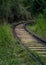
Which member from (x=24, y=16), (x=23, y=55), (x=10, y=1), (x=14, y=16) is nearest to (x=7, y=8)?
(x=10, y=1)

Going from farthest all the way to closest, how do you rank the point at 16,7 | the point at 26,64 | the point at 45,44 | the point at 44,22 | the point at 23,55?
the point at 16,7
the point at 44,22
the point at 45,44
the point at 23,55
the point at 26,64

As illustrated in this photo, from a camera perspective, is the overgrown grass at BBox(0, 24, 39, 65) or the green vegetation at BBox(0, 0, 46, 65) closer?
the overgrown grass at BBox(0, 24, 39, 65)

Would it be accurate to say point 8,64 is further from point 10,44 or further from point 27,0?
point 27,0

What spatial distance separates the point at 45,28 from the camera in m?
17.6

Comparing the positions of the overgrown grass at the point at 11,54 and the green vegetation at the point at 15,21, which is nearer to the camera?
the overgrown grass at the point at 11,54

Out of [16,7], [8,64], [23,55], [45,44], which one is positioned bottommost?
[16,7]

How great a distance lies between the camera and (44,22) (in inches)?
749

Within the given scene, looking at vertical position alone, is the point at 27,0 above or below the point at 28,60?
below

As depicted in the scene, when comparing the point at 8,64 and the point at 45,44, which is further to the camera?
the point at 45,44

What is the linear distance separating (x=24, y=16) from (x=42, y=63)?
25.5 metres

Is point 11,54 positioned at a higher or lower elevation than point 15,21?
higher

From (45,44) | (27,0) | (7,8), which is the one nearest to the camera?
(45,44)

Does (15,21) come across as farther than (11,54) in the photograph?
Yes

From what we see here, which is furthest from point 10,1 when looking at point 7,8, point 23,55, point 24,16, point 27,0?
point 23,55
